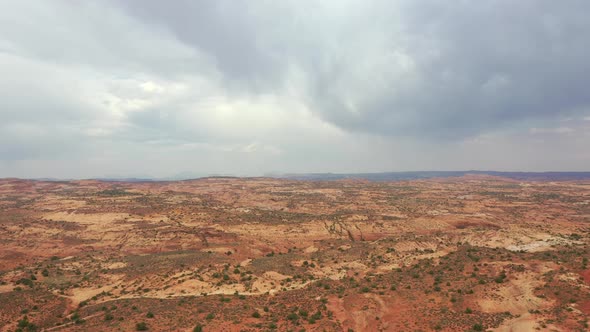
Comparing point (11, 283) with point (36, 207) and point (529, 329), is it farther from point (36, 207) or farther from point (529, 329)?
point (36, 207)

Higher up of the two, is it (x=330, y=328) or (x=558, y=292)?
(x=558, y=292)

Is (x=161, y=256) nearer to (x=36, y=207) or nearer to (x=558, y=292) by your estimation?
(x=558, y=292)

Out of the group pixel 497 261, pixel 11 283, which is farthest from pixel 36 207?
pixel 497 261

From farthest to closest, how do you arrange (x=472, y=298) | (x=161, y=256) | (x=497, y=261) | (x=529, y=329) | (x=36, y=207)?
1. (x=36, y=207)
2. (x=161, y=256)
3. (x=497, y=261)
4. (x=472, y=298)
5. (x=529, y=329)

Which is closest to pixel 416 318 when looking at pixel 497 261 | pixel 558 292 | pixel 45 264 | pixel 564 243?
pixel 558 292

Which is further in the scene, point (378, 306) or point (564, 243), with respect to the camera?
point (564, 243)

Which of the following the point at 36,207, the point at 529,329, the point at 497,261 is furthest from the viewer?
the point at 36,207
